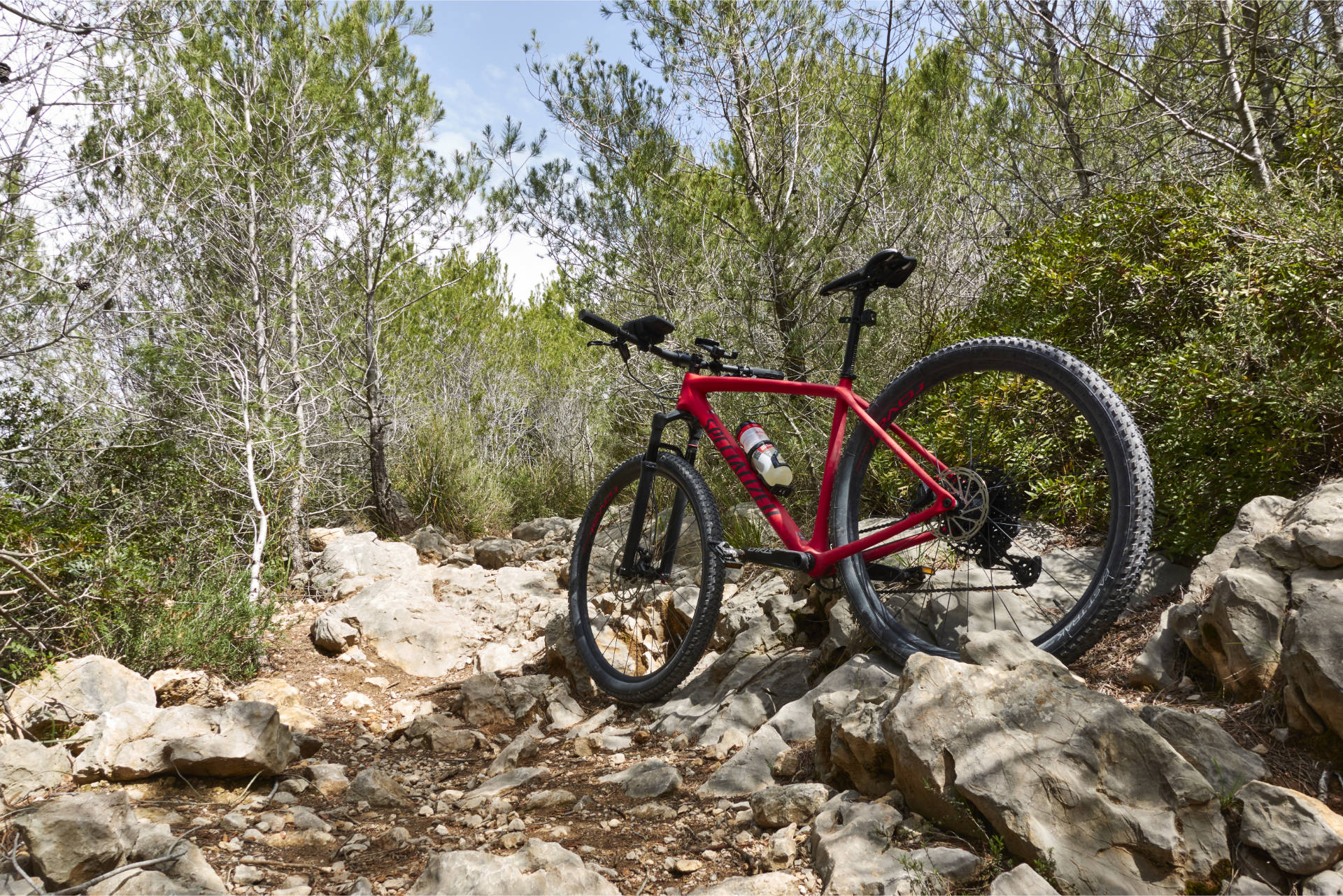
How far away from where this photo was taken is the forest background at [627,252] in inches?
120

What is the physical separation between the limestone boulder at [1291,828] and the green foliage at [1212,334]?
4.16ft

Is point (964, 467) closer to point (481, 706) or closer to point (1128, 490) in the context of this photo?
point (1128, 490)

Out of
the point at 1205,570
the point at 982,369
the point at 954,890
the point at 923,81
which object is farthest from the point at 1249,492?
the point at 923,81

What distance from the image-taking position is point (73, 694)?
10.3 feet

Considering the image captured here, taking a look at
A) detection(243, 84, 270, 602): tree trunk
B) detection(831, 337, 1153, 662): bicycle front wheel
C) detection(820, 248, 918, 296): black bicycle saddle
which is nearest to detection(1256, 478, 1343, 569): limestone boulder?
detection(831, 337, 1153, 662): bicycle front wheel

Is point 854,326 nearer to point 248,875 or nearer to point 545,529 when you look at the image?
point 248,875

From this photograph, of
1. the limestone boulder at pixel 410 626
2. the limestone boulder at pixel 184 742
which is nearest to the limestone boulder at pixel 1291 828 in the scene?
the limestone boulder at pixel 184 742

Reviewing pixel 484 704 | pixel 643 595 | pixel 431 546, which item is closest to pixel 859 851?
pixel 484 704

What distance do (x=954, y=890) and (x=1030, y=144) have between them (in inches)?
215

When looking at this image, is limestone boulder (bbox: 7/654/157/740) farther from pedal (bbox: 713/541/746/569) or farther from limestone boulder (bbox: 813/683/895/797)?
limestone boulder (bbox: 813/683/895/797)

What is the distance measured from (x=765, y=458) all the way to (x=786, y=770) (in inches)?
46.9

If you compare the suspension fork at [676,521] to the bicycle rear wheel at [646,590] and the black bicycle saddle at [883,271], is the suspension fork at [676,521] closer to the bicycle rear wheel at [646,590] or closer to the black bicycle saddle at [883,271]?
the bicycle rear wheel at [646,590]

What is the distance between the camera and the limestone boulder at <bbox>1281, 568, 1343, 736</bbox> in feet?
5.62

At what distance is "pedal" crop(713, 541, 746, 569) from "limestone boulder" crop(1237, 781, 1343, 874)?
1783mm
